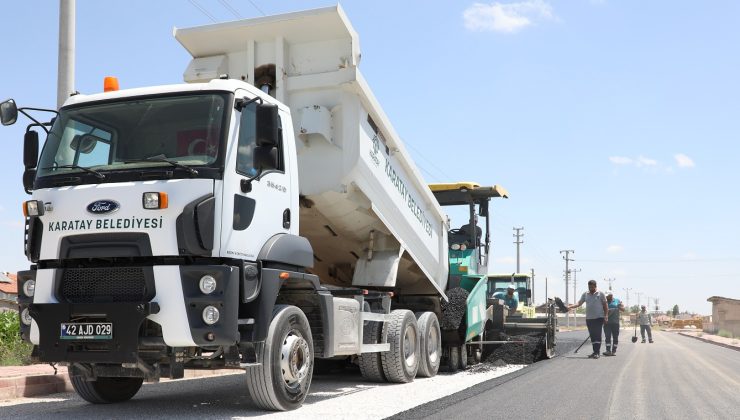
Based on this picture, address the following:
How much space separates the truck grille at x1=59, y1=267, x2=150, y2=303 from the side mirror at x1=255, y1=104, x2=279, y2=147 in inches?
57.7

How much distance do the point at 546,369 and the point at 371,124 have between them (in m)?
5.17

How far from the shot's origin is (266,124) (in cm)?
641

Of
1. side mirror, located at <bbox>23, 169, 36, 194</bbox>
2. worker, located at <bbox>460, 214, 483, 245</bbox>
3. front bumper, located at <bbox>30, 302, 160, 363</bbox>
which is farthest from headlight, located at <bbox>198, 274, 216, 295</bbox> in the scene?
worker, located at <bbox>460, 214, 483, 245</bbox>

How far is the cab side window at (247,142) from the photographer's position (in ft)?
20.9

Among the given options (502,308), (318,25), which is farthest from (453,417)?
(502,308)

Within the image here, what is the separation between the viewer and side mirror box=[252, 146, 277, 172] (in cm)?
646

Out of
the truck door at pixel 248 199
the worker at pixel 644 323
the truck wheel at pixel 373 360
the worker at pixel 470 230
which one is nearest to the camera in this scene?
the truck door at pixel 248 199

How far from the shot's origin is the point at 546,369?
38.1 ft

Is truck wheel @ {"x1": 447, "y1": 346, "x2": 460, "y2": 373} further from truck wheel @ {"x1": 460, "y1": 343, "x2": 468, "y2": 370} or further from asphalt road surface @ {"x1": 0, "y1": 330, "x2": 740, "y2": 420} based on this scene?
asphalt road surface @ {"x1": 0, "y1": 330, "x2": 740, "y2": 420}

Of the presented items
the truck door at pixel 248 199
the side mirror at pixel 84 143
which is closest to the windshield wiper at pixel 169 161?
the truck door at pixel 248 199

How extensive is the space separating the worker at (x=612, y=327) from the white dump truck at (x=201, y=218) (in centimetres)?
913

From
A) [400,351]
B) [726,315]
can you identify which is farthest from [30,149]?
[726,315]

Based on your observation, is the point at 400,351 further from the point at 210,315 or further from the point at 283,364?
the point at 210,315

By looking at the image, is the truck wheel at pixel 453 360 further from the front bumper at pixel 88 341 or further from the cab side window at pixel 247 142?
the front bumper at pixel 88 341
